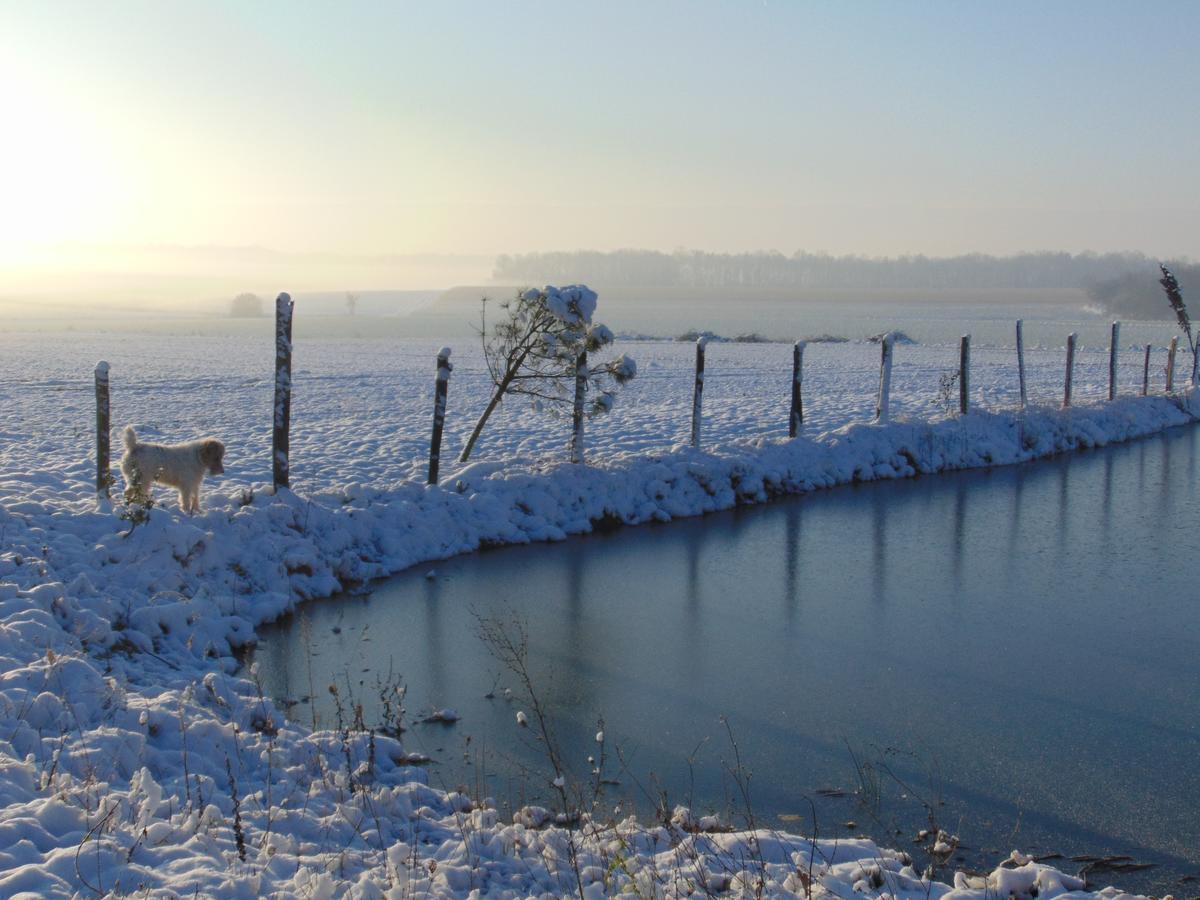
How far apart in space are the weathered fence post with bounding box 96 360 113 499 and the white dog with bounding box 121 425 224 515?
400 mm

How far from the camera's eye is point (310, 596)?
10.1 m

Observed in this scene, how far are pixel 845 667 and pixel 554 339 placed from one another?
7.38 metres

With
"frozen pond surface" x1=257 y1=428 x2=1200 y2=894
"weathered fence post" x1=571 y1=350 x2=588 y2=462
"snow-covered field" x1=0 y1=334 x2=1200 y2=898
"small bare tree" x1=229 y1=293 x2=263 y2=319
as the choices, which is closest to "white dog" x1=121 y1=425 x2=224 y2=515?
"snow-covered field" x1=0 y1=334 x2=1200 y2=898

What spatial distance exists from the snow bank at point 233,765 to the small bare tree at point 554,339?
3.25m

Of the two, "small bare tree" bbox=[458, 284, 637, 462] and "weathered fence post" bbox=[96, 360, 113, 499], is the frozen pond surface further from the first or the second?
"weathered fence post" bbox=[96, 360, 113, 499]

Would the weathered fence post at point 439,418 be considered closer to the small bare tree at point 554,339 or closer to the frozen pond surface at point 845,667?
the small bare tree at point 554,339

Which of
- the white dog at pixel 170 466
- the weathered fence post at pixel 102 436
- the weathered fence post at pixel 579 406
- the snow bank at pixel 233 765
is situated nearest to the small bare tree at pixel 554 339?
the weathered fence post at pixel 579 406

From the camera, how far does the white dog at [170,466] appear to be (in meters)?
10.1

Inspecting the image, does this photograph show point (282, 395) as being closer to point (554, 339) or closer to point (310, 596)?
point (310, 596)

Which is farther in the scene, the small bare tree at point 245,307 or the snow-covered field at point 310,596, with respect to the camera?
the small bare tree at point 245,307

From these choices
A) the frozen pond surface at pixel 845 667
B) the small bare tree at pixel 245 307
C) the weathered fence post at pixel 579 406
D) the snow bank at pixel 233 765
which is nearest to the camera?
the snow bank at pixel 233 765

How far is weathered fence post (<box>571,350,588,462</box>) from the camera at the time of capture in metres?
14.1

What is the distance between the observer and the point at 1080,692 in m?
7.45

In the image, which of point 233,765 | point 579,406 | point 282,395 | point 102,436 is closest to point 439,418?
point 282,395
